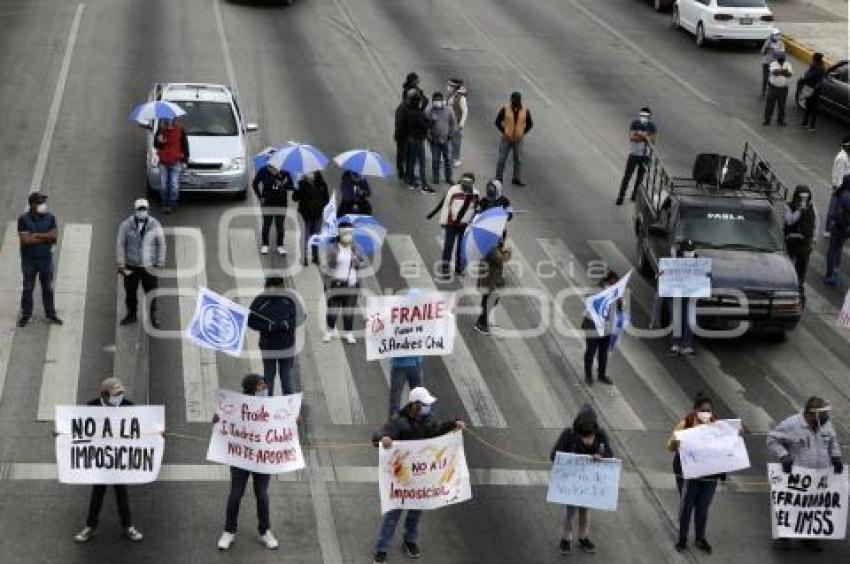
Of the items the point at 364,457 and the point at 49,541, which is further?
the point at 364,457

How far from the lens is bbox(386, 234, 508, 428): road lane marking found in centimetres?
1833

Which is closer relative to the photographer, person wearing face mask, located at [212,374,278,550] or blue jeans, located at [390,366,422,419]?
person wearing face mask, located at [212,374,278,550]

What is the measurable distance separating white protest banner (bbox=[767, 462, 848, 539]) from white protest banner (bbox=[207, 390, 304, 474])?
4655mm

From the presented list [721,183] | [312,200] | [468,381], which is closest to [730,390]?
[468,381]

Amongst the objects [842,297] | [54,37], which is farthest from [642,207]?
[54,37]

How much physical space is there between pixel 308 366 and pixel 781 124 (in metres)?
16.9

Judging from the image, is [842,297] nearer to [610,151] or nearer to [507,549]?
[610,151]

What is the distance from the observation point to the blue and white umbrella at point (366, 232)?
2083 centimetres

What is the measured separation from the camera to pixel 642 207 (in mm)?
24281

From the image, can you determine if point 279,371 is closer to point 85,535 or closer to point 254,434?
point 254,434

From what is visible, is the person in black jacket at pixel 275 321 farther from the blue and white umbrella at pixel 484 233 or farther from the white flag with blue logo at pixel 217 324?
the blue and white umbrella at pixel 484 233

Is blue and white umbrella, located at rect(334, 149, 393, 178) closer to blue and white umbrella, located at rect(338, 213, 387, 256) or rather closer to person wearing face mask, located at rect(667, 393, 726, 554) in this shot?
blue and white umbrella, located at rect(338, 213, 387, 256)

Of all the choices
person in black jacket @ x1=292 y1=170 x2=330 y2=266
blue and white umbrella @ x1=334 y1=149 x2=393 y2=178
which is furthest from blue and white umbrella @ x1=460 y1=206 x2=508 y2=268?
person in black jacket @ x1=292 y1=170 x2=330 y2=266

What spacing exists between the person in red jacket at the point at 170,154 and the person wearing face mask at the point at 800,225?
9341 millimetres
